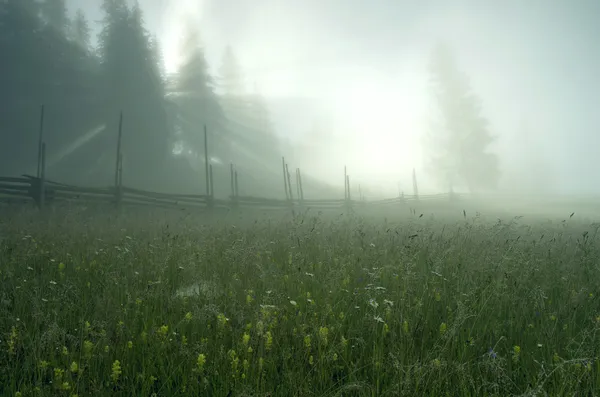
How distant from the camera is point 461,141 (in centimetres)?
3881

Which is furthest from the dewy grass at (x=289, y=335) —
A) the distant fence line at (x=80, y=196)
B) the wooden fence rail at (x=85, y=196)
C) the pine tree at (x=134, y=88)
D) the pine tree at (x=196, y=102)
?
the pine tree at (x=196, y=102)

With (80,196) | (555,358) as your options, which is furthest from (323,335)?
(80,196)

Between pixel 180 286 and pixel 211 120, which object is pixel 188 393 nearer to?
pixel 180 286

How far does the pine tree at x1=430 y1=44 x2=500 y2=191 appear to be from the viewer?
38.6 m

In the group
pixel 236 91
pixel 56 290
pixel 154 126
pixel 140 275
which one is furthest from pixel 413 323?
pixel 236 91

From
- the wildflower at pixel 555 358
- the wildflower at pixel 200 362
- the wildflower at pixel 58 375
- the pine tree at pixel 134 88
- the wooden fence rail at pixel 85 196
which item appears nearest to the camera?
the wildflower at pixel 58 375

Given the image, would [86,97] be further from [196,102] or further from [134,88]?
[196,102]

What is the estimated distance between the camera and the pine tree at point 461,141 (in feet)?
127

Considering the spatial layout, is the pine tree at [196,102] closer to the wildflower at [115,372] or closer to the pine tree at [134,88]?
the pine tree at [134,88]

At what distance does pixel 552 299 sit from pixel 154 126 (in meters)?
29.1

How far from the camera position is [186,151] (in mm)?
33594

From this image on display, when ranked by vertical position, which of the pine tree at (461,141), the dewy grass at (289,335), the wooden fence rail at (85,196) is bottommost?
the dewy grass at (289,335)

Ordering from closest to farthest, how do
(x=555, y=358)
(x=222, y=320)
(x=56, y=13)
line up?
(x=555, y=358)
(x=222, y=320)
(x=56, y=13)

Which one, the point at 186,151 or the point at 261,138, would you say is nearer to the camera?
the point at 186,151
